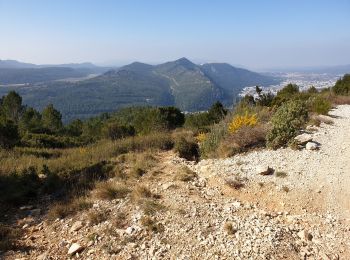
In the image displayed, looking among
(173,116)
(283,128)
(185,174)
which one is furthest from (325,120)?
(173,116)

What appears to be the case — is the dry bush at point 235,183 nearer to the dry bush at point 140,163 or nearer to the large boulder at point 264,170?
the large boulder at point 264,170

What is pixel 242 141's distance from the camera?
10.3m

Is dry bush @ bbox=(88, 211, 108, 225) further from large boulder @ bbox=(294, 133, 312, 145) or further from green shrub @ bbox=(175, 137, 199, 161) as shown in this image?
large boulder @ bbox=(294, 133, 312, 145)

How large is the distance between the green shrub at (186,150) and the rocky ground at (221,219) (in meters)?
1.70

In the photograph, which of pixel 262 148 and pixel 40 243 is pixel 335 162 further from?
pixel 40 243

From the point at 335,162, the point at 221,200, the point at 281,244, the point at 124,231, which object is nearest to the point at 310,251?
the point at 281,244

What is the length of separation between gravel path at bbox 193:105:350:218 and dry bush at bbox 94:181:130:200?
2.09 metres

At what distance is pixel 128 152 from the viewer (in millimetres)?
11406

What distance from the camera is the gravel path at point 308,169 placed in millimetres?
7402

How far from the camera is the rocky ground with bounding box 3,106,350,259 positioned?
5.92 metres

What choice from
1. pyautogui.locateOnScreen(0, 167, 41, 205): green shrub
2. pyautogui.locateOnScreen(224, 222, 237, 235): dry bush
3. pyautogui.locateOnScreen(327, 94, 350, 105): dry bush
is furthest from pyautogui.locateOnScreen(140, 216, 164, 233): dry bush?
pyautogui.locateOnScreen(327, 94, 350, 105): dry bush

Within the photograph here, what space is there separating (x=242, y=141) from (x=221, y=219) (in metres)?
4.04

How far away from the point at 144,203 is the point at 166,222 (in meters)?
0.81

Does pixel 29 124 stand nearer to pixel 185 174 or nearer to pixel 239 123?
pixel 239 123
